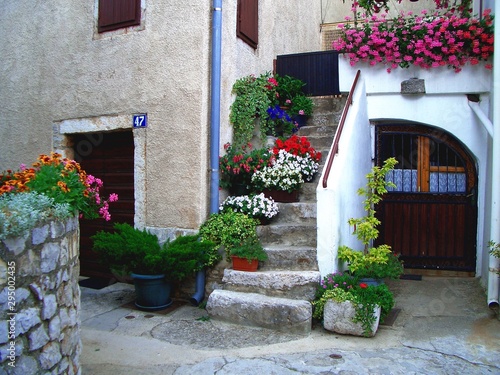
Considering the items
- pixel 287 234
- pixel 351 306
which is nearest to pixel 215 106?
pixel 287 234

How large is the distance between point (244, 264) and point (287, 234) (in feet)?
2.23

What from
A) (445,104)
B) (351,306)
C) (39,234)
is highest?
(445,104)

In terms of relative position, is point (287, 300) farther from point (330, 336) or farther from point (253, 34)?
point (253, 34)

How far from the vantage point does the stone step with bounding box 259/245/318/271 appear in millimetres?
4680

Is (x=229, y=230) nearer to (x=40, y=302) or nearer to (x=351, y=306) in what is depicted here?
(x=351, y=306)

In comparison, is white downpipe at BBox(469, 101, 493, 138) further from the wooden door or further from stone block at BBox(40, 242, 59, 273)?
stone block at BBox(40, 242, 59, 273)

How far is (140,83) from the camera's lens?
225 inches

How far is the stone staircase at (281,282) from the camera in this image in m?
4.28

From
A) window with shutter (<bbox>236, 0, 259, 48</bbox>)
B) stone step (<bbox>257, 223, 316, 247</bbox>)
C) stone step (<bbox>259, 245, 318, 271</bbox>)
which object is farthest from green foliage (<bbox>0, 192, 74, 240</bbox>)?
window with shutter (<bbox>236, 0, 259, 48</bbox>)

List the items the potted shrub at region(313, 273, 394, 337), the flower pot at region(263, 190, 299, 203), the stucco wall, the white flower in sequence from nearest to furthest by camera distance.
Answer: the potted shrub at region(313, 273, 394, 337), the white flower, the stucco wall, the flower pot at region(263, 190, 299, 203)

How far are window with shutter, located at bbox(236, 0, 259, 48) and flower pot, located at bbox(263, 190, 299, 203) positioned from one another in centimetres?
231

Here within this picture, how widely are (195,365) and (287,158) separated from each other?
282 cm

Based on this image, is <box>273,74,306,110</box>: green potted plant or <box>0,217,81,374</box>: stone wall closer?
<box>0,217,81,374</box>: stone wall

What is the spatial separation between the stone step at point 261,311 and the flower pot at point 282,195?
1403 millimetres
